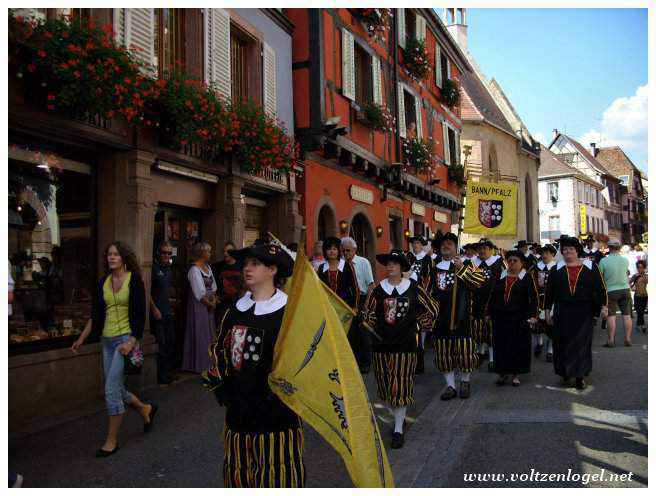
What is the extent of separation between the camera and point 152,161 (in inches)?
313

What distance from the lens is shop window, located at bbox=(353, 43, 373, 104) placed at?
15375 mm

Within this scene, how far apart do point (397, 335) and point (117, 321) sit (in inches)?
99.1

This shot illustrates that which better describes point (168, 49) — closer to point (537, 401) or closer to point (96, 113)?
point (96, 113)

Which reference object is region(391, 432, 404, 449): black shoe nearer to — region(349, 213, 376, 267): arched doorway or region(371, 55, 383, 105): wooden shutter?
region(349, 213, 376, 267): arched doorway

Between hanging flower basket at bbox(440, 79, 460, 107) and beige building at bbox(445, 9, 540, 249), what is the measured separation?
658 cm

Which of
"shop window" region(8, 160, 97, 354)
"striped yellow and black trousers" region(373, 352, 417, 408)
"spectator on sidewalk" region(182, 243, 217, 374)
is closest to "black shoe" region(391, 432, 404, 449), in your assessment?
"striped yellow and black trousers" region(373, 352, 417, 408)

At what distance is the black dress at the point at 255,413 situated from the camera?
126 inches

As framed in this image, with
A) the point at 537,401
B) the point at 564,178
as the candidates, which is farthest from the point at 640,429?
the point at 564,178

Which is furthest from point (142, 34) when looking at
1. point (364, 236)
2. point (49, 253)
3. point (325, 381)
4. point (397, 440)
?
point (364, 236)

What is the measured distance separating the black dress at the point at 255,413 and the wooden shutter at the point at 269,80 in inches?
340

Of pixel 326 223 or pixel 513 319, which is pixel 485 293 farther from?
pixel 326 223

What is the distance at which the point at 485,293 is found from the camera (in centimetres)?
841

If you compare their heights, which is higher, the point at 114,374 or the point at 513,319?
the point at 513,319
